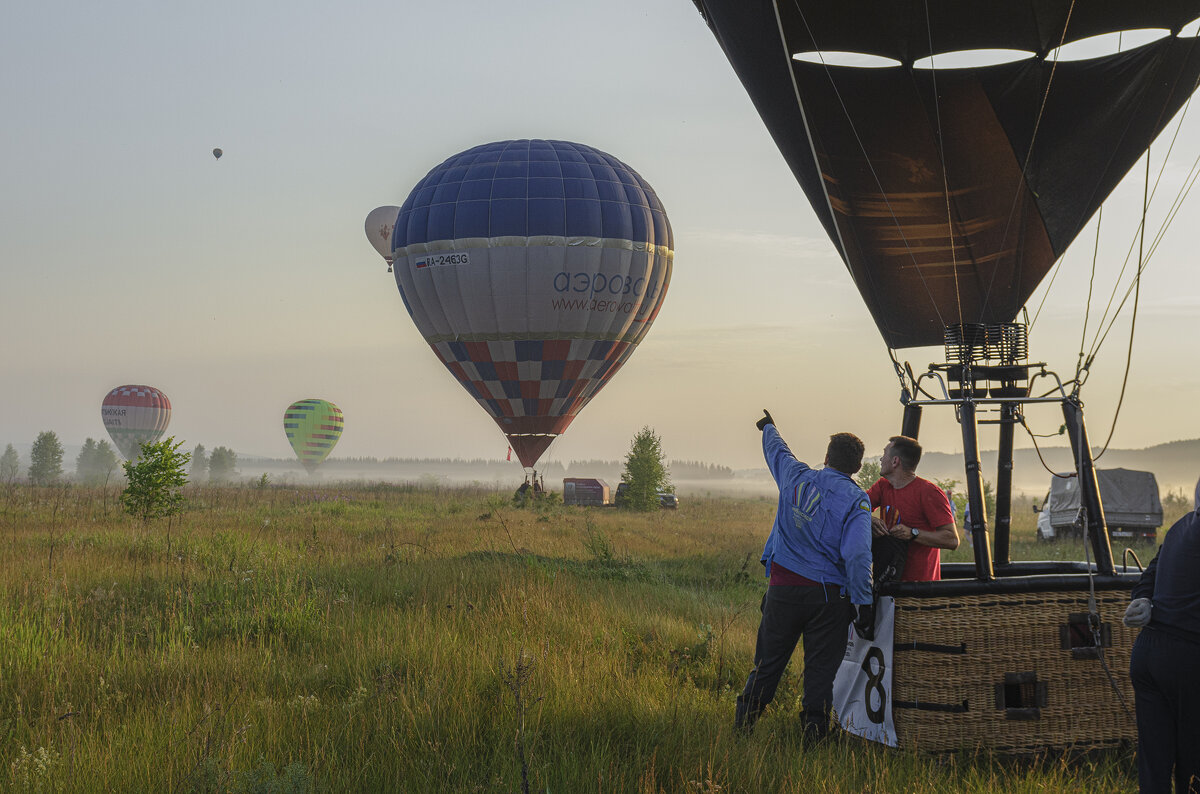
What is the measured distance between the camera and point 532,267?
29109 mm

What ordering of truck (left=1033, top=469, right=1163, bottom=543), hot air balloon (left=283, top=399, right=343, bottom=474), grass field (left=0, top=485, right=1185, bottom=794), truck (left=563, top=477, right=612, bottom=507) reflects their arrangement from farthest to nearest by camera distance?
hot air balloon (left=283, top=399, right=343, bottom=474) → truck (left=563, top=477, right=612, bottom=507) → truck (left=1033, top=469, right=1163, bottom=543) → grass field (left=0, top=485, right=1185, bottom=794)

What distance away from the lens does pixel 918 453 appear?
5.97 m

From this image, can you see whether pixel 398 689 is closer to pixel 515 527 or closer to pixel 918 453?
pixel 918 453

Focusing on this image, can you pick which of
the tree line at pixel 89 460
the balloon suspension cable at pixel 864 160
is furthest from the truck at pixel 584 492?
the tree line at pixel 89 460

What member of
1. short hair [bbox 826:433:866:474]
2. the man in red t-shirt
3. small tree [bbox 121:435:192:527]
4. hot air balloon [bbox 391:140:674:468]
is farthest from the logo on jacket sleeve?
hot air balloon [bbox 391:140:674:468]

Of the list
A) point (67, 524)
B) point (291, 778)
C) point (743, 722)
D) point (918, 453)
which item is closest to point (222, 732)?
point (291, 778)

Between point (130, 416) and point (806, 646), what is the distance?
283 ft

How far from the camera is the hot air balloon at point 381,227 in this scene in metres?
38.9

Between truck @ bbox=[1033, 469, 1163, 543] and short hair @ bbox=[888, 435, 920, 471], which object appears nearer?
short hair @ bbox=[888, 435, 920, 471]

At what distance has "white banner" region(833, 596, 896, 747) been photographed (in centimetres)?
499

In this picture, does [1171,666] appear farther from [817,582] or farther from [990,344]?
[990,344]

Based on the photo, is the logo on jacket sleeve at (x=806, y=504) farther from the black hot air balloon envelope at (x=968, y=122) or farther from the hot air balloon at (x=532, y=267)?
the hot air balloon at (x=532, y=267)

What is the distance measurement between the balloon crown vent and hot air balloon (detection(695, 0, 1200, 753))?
14 mm

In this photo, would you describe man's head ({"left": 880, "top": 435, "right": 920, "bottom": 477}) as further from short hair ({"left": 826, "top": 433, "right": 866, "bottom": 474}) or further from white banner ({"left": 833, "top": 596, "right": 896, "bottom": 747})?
white banner ({"left": 833, "top": 596, "right": 896, "bottom": 747})
